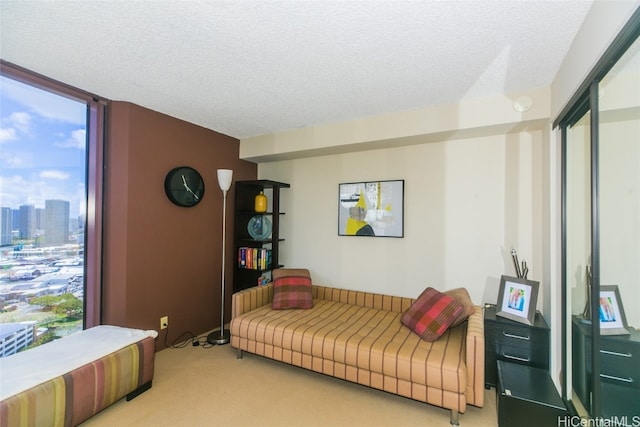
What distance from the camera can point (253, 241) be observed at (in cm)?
361

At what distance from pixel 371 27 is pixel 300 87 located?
0.85m

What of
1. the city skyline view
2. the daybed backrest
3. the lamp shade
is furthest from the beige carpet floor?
the lamp shade

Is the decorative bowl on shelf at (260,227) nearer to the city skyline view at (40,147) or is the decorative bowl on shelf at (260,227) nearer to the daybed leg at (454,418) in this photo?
the city skyline view at (40,147)

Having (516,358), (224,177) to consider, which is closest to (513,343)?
(516,358)

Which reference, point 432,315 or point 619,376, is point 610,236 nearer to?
point 619,376

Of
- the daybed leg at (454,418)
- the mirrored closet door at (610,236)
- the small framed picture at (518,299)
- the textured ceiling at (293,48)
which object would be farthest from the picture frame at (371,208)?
the daybed leg at (454,418)

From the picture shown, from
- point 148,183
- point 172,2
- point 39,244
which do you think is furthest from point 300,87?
point 39,244

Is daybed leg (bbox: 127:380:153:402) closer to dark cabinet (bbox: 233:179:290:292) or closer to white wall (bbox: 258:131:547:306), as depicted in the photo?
dark cabinet (bbox: 233:179:290:292)

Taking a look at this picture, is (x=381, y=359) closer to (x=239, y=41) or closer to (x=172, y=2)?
(x=239, y=41)

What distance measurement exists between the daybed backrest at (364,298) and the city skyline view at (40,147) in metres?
2.51

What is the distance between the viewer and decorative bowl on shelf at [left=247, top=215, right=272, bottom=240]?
3.63 meters

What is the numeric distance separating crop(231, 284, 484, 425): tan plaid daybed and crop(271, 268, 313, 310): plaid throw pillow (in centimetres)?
8

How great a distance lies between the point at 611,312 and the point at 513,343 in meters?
0.87

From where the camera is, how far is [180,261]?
9.88ft
